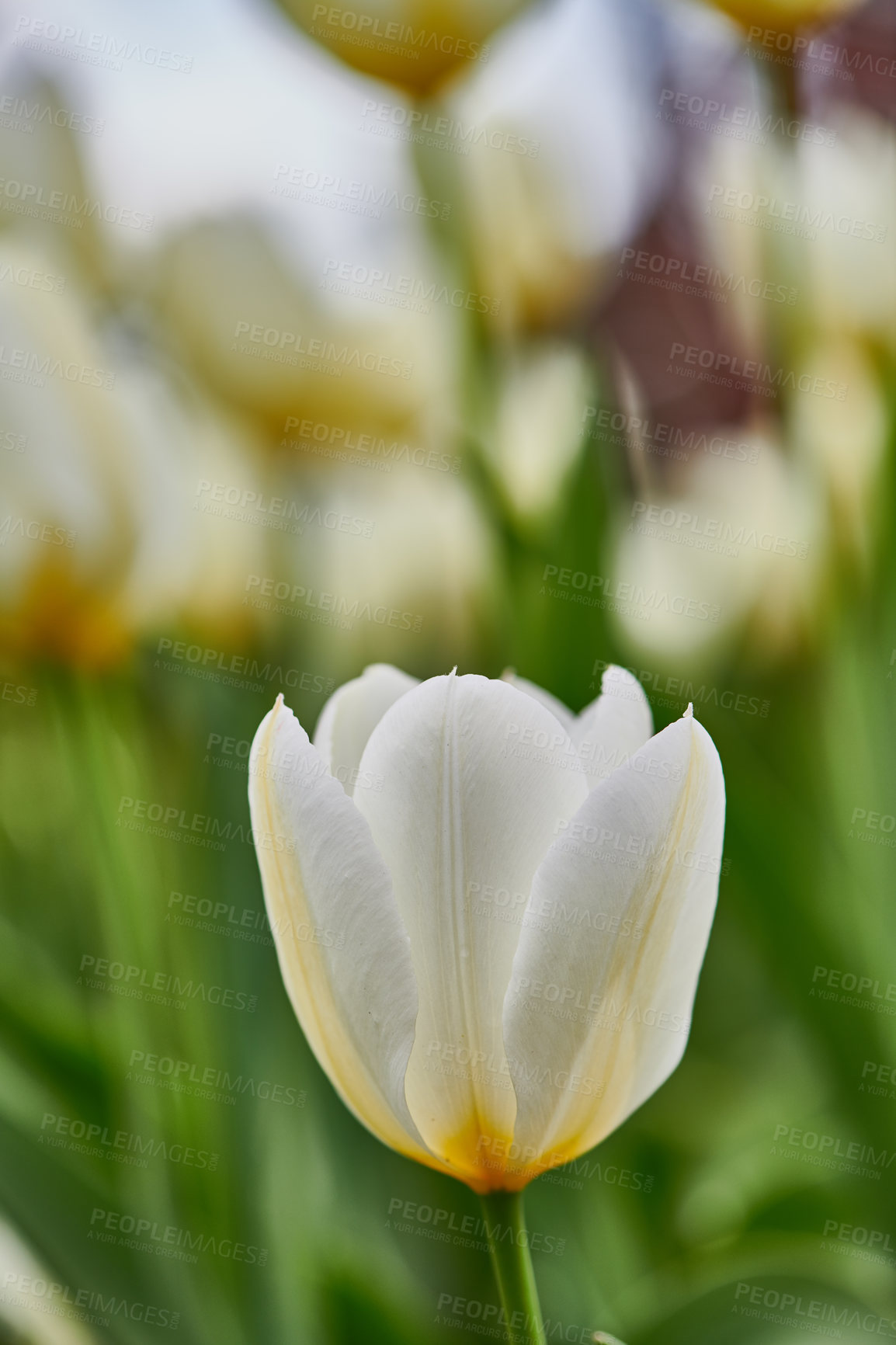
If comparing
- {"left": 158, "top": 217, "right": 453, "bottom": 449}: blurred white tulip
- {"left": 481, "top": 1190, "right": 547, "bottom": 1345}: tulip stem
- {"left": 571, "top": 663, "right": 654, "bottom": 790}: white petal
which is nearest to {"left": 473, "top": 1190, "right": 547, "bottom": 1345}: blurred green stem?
{"left": 481, "top": 1190, "right": 547, "bottom": 1345}: tulip stem

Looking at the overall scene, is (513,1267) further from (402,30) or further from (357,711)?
(402,30)

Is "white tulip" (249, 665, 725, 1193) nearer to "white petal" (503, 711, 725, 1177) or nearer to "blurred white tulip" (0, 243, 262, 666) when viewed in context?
"white petal" (503, 711, 725, 1177)

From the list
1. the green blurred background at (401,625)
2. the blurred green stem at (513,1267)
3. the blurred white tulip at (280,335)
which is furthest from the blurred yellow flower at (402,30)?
the blurred green stem at (513,1267)

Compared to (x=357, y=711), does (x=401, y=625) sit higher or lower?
lower

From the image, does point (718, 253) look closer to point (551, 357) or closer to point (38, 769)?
point (551, 357)

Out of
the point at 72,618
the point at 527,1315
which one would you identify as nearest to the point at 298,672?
the point at 72,618

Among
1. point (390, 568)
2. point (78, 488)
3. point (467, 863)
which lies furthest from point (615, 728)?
point (390, 568)

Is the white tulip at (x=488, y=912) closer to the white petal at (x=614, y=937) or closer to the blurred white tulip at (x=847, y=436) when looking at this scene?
the white petal at (x=614, y=937)
